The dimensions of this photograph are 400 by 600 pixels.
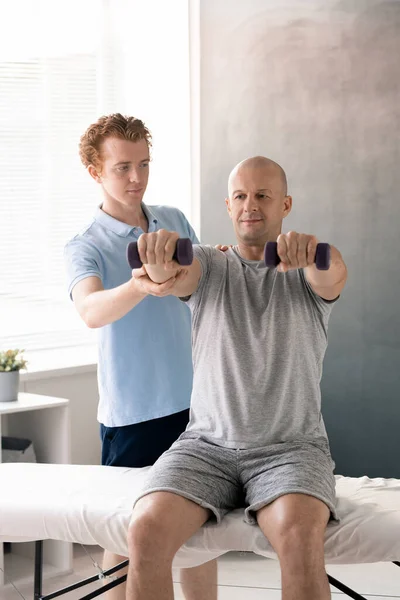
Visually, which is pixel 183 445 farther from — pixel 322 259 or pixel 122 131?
pixel 122 131

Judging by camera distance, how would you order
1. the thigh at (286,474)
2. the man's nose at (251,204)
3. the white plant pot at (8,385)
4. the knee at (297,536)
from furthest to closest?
the white plant pot at (8,385)
the man's nose at (251,204)
the thigh at (286,474)
the knee at (297,536)

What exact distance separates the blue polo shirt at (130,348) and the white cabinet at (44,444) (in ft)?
2.82

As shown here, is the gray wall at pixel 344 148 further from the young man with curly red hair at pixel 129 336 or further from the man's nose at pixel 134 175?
the man's nose at pixel 134 175

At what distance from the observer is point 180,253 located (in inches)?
75.0

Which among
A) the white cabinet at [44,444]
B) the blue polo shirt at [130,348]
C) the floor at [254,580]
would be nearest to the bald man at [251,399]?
A: the blue polo shirt at [130,348]

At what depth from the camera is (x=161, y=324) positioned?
2496mm

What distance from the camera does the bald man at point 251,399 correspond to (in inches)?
74.4

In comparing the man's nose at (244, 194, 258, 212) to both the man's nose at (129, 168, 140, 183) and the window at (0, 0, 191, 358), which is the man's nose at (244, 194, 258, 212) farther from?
the window at (0, 0, 191, 358)

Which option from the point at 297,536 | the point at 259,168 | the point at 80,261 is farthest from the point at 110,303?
the point at 297,536

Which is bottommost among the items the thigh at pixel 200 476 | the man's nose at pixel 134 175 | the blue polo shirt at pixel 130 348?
the thigh at pixel 200 476

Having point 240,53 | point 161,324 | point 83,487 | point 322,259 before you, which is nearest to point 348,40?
point 240,53

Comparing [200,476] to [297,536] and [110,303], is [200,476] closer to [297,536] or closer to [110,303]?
[297,536]

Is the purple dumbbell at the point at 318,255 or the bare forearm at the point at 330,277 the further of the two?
the bare forearm at the point at 330,277

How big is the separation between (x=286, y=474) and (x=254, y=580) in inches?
55.1
